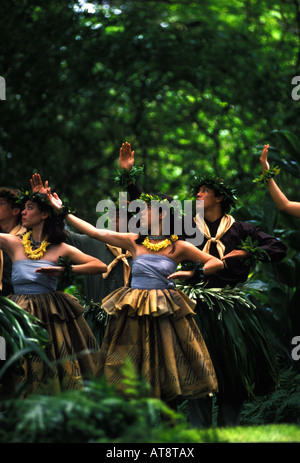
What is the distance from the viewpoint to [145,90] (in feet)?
37.7

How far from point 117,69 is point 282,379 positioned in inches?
264

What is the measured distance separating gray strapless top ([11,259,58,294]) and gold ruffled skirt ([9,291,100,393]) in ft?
0.17

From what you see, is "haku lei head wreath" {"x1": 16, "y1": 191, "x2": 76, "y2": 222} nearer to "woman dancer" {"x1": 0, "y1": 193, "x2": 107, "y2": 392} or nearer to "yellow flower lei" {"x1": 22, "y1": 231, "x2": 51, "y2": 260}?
"woman dancer" {"x1": 0, "y1": 193, "x2": 107, "y2": 392}

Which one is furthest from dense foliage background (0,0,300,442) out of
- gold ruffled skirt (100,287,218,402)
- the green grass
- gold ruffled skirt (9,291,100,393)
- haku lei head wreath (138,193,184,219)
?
the green grass

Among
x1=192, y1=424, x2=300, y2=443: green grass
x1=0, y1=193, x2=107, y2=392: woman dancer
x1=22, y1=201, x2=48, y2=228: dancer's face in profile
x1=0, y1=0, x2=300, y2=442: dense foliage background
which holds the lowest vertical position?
x1=192, y1=424, x2=300, y2=443: green grass

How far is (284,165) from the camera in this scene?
6914 millimetres

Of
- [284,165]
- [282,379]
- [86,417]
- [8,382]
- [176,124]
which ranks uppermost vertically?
[176,124]

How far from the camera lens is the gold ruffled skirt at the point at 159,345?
4.32 meters

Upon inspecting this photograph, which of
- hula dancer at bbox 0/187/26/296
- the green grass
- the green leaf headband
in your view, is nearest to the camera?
the green grass

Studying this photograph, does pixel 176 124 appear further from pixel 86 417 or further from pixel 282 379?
pixel 86 417

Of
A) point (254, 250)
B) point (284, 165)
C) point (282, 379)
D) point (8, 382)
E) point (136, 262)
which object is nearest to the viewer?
point (8, 382)

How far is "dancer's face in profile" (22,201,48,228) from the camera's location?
484cm
